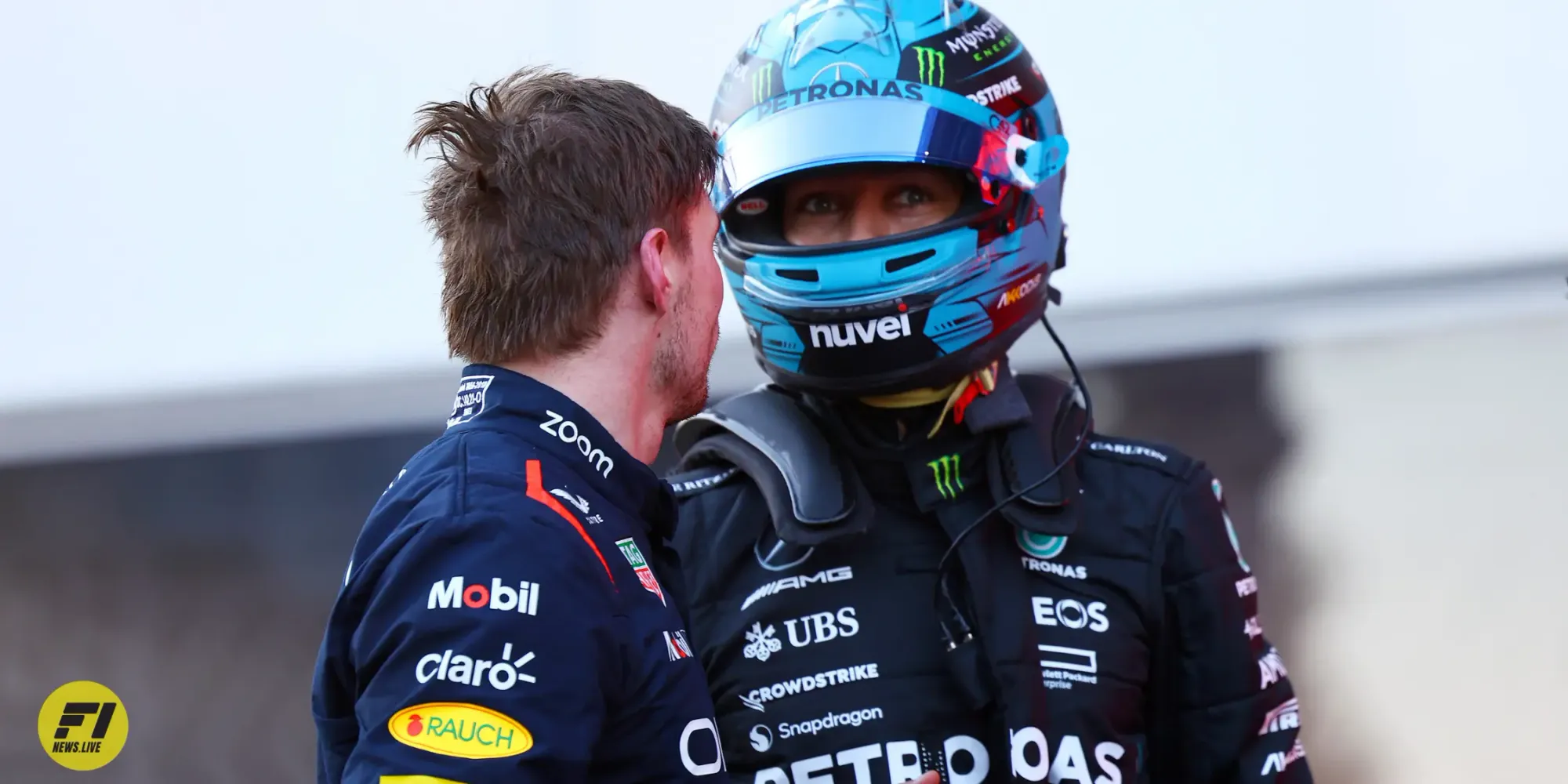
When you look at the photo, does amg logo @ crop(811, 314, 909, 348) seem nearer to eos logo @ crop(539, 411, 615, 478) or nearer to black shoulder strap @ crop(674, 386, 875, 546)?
black shoulder strap @ crop(674, 386, 875, 546)

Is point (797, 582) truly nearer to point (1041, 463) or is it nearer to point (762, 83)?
point (1041, 463)

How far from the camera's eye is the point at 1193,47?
1.99 m

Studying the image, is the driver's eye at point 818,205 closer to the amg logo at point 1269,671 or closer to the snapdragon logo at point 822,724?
the snapdragon logo at point 822,724

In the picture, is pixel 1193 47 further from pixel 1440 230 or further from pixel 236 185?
pixel 236 185

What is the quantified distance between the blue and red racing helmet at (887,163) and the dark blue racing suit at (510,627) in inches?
18.0

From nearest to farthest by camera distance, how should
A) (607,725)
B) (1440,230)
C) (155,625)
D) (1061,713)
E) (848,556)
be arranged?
1. (607,725)
2. (1061,713)
3. (848,556)
4. (1440,230)
5. (155,625)

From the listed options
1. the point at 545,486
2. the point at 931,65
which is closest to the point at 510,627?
the point at 545,486

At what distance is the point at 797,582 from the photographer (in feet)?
4.92

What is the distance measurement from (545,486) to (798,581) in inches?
21.6

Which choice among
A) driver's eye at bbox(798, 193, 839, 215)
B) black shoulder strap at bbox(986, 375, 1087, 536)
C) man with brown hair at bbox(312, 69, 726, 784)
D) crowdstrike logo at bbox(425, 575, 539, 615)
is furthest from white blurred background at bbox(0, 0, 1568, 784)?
crowdstrike logo at bbox(425, 575, 539, 615)

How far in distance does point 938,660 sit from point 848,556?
16 cm

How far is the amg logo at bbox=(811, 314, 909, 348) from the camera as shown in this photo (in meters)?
1.50

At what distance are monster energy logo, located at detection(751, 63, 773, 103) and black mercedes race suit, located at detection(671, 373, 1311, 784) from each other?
16.0 inches

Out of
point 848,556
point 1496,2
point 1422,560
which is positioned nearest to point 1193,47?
point 1496,2
